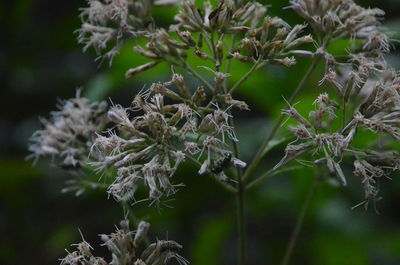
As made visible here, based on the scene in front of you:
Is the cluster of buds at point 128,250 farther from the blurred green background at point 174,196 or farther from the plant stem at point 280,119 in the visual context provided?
the blurred green background at point 174,196

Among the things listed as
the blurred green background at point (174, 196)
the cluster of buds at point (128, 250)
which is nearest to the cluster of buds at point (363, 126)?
the cluster of buds at point (128, 250)

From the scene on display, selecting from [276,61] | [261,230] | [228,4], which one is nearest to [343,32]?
[276,61]

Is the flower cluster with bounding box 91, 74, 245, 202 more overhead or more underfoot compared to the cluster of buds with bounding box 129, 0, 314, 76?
more underfoot

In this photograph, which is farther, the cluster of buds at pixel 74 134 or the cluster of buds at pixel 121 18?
the cluster of buds at pixel 74 134

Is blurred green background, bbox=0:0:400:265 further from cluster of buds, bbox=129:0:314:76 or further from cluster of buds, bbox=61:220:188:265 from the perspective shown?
cluster of buds, bbox=61:220:188:265

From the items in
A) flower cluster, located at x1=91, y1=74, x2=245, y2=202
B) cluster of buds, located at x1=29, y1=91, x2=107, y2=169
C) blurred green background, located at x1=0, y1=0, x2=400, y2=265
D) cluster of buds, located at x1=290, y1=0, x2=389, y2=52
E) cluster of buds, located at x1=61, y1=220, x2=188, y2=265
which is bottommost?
blurred green background, located at x1=0, y1=0, x2=400, y2=265

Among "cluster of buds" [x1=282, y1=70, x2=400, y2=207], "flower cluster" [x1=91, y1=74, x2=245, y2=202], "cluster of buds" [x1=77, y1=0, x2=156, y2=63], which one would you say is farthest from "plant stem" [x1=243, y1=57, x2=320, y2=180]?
"cluster of buds" [x1=77, y1=0, x2=156, y2=63]

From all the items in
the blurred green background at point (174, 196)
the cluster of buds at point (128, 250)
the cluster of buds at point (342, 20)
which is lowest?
the blurred green background at point (174, 196)
